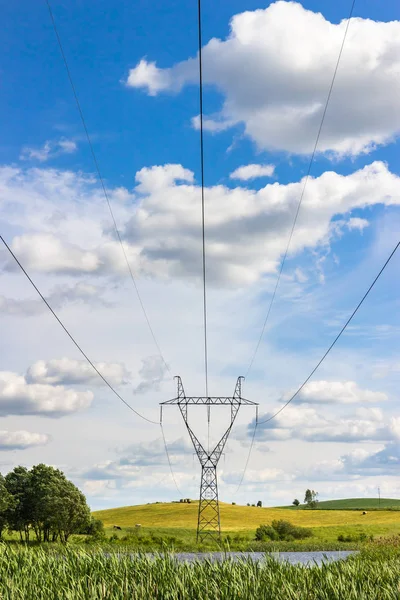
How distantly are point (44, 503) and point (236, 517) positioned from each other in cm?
7047

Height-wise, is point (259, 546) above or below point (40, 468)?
below

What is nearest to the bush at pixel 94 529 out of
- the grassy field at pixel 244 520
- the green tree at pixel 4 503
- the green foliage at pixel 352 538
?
the grassy field at pixel 244 520

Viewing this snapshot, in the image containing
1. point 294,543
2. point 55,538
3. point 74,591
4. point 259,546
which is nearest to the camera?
point 74,591

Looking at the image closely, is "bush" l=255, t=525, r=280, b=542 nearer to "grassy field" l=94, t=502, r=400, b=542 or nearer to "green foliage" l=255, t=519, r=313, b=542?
"green foliage" l=255, t=519, r=313, b=542

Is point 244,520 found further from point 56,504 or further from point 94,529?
point 56,504

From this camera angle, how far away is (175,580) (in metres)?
20.3

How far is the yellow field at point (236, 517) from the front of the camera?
136875mm

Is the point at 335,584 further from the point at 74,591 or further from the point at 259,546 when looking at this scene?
the point at 259,546

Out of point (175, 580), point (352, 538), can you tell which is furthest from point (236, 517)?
point (175, 580)

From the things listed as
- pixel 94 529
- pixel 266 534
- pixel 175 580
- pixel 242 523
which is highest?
pixel 175 580

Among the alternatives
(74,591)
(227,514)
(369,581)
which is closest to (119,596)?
(74,591)

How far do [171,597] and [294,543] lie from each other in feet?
264

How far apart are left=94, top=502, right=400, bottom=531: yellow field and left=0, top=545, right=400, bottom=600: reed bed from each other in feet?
346

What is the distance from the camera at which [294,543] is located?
311 ft
